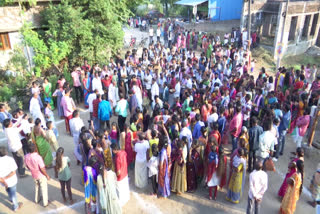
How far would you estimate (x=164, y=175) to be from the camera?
542 cm

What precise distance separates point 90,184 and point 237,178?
9.32ft

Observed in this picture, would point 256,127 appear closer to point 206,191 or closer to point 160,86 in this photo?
point 206,191

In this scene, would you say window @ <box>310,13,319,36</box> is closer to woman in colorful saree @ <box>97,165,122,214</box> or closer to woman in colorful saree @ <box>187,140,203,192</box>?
woman in colorful saree @ <box>187,140,203,192</box>

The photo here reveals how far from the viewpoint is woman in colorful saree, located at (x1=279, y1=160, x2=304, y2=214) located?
15.8ft

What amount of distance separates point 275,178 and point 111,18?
9.67 m

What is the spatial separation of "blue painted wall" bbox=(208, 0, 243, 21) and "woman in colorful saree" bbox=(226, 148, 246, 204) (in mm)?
21439

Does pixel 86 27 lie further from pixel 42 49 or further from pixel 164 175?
pixel 164 175

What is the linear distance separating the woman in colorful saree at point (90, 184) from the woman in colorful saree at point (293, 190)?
3.55 meters

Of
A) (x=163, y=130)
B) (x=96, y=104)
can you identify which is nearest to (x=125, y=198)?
(x=163, y=130)

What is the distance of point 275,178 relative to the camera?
250 inches

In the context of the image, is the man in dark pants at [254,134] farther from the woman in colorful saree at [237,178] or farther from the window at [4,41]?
the window at [4,41]

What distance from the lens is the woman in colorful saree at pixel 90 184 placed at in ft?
15.3

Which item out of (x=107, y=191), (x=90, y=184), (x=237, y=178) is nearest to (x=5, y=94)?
(x=90, y=184)

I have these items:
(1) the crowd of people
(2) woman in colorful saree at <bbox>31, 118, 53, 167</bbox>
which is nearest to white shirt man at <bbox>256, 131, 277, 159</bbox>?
(1) the crowd of people
